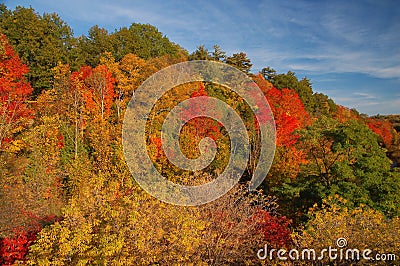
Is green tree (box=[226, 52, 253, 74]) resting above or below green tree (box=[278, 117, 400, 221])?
above

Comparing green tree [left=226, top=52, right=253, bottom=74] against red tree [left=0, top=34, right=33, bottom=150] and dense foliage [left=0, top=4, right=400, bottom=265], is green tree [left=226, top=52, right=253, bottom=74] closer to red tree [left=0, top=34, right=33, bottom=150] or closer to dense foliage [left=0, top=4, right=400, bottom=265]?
dense foliage [left=0, top=4, right=400, bottom=265]

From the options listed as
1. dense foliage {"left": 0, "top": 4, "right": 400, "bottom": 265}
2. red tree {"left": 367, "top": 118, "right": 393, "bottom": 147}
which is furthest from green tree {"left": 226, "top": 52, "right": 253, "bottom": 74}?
red tree {"left": 367, "top": 118, "right": 393, "bottom": 147}

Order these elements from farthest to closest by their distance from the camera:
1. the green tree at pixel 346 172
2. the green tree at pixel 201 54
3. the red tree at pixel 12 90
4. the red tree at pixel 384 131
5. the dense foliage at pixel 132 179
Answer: the red tree at pixel 384 131 < the green tree at pixel 201 54 < the red tree at pixel 12 90 < the green tree at pixel 346 172 < the dense foliage at pixel 132 179

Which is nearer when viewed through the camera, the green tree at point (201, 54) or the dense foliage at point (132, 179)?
the dense foliage at point (132, 179)

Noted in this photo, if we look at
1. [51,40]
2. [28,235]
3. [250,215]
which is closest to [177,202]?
[250,215]

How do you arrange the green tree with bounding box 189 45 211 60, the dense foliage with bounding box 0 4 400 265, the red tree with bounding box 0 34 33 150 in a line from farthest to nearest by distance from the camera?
the green tree with bounding box 189 45 211 60 → the red tree with bounding box 0 34 33 150 → the dense foliage with bounding box 0 4 400 265

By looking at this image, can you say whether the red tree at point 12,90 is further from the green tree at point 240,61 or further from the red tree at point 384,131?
the red tree at point 384,131

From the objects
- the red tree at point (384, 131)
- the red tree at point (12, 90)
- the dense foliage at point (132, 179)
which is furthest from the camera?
the red tree at point (384, 131)

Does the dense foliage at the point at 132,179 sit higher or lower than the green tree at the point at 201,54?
lower

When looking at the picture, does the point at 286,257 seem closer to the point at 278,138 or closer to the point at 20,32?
the point at 278,138

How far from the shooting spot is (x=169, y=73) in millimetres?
30031

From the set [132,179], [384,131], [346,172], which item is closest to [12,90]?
[132,179]

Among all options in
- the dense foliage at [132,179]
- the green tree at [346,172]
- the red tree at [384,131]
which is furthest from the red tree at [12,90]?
the red tree at [384,131]

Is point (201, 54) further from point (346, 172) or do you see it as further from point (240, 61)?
point (346, 172)
